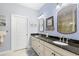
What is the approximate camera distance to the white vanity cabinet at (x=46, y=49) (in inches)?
53.6

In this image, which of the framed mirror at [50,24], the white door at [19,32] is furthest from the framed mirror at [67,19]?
the white door at [19,32]

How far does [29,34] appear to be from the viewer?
187 centimetres

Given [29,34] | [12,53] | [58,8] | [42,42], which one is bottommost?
[12,53]

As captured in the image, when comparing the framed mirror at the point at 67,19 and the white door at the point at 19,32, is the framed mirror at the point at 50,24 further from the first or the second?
the white door at the point at 19,32

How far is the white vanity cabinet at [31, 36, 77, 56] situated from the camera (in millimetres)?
1362

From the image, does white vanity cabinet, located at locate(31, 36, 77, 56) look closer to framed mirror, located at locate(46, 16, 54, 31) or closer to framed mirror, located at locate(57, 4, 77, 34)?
framed mirror, located at locate(46, 16, 54, 31)

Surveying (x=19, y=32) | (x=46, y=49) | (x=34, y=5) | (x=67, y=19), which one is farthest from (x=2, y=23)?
(x=67, y=19)

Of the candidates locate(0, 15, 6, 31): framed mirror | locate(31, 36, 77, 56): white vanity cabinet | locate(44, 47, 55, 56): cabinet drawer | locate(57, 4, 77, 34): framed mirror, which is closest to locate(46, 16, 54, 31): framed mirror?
locate(57, 4, 77, 34): framed mirror

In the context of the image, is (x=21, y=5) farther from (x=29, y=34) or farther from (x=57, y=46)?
(x=57, y=46)

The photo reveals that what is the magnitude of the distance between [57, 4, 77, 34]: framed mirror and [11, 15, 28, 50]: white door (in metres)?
0.84

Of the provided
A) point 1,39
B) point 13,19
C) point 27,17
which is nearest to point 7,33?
point 1,39

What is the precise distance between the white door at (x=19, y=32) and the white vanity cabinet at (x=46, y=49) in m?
0.23

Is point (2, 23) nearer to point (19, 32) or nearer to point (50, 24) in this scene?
point (19, 32)

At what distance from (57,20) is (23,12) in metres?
0.88
